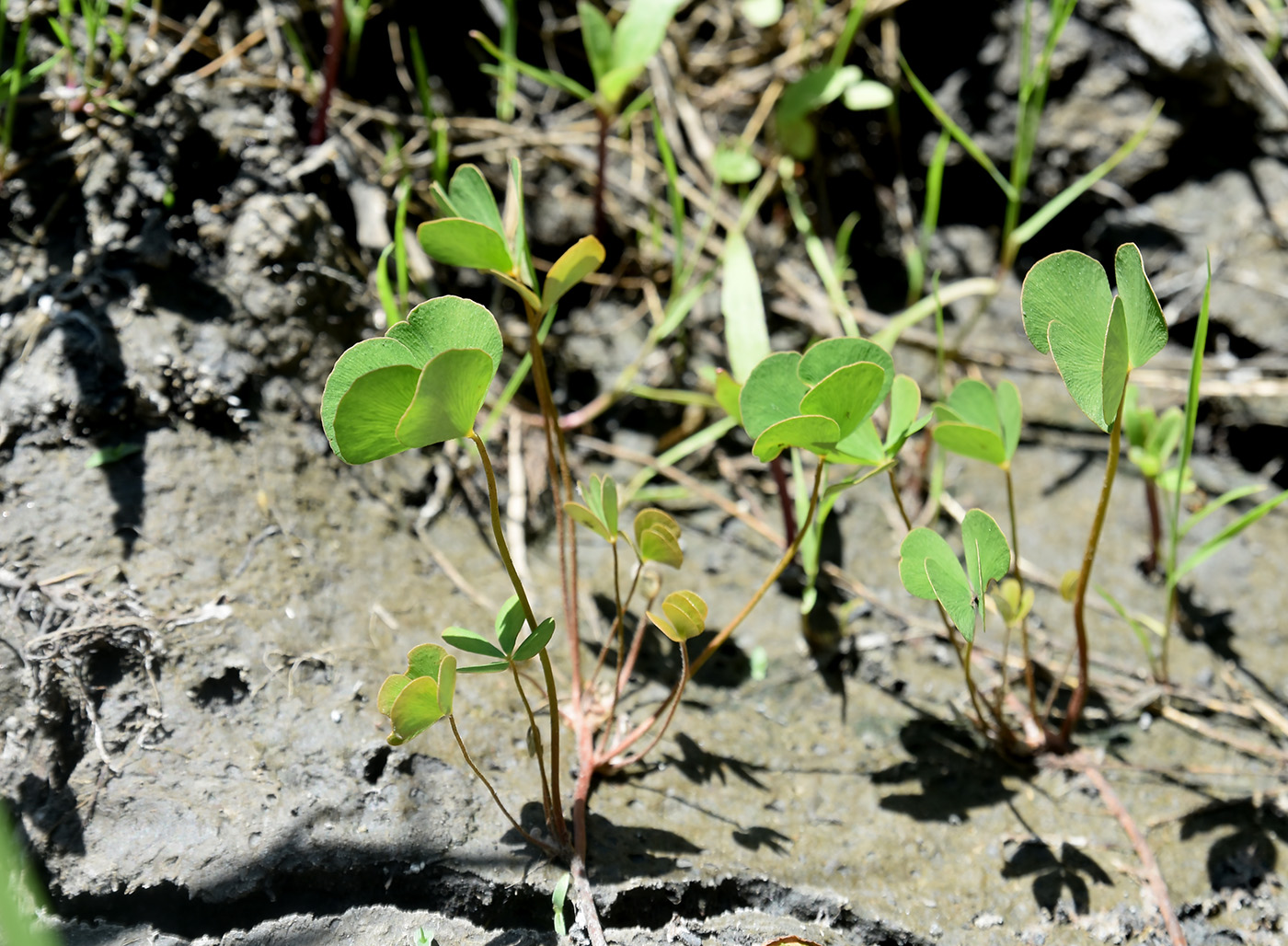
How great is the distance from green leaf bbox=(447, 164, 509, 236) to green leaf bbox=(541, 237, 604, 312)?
0.40 feet

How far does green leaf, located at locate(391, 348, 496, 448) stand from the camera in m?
0.84

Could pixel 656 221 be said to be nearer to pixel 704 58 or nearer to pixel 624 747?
pixel 704 58

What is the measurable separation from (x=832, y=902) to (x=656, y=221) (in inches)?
57.1

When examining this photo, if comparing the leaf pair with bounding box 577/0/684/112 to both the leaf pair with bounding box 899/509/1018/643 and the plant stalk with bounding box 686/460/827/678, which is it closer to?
the plant stalk with bounding box 686/460/827/678

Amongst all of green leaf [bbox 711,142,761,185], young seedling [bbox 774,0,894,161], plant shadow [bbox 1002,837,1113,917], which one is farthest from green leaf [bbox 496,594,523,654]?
young seedling [bbox 774,0,894,161]

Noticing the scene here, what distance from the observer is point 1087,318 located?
40.2 inches

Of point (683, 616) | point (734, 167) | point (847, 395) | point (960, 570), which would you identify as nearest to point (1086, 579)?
point (960, 570)

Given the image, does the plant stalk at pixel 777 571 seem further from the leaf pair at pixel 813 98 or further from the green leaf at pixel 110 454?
the leaf pair at pixel 813 98

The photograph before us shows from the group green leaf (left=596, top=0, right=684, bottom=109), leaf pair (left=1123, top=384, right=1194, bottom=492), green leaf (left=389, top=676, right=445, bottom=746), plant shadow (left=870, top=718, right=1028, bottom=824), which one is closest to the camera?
green leaf (left=389, top=676, right=445, bottom=746)

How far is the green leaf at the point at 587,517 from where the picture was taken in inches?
45.6

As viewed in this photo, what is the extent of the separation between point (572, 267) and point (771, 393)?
0.29 meters

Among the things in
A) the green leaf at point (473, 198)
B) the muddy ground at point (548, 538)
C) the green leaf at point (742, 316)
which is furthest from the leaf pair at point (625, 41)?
the green leaf at point (473, 198)

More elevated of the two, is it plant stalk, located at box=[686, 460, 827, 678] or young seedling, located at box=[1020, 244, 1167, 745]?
young seedling, located at box=[1020, 244, 1167, 745]

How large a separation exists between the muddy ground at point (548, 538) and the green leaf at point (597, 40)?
29 centimetres
